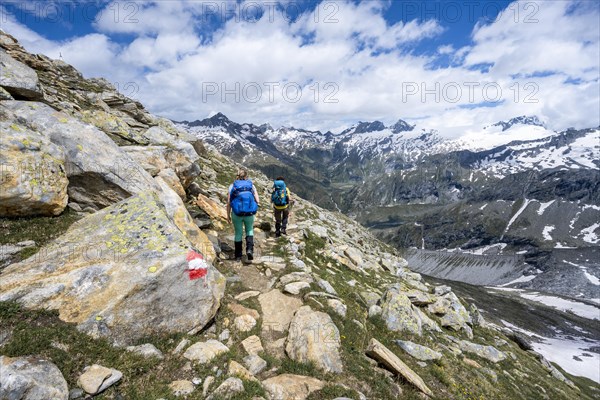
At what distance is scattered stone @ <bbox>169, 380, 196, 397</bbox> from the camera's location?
701 cm

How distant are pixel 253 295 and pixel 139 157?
10.8m

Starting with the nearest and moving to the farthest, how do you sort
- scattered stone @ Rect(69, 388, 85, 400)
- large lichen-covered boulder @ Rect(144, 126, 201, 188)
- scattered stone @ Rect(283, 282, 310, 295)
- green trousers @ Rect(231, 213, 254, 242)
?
scattered stone @ Rect(69, 388, 85, 400) < scattered stone @ Rect(283, 282, 310, 295) < green trousers @ Rect(231, 213, 254, 242) < large lichen-covered boulder @ Rect(144, 126, 201, 188)

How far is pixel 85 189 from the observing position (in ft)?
40.1

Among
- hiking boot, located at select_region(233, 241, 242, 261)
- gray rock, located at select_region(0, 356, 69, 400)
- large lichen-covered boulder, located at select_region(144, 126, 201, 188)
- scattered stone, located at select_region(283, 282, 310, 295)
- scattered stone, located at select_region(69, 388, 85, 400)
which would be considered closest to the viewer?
gray rock, located at select_region(0, 356, 69, 400)

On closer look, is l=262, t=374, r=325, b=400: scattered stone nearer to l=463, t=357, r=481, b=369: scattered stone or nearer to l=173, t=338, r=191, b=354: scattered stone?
l=173, t=338, r=191, b=354: scattered stone

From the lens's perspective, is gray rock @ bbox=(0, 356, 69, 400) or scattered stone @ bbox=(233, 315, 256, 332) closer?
gray rock @ bbox=(0, 356, 69, 400)

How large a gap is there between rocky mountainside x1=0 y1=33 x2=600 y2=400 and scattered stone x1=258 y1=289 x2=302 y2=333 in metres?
0.06

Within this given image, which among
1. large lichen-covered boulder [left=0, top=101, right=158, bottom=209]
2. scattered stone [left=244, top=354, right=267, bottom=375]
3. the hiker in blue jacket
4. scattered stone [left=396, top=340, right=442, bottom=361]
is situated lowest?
scattered stone [left=396, top=340, right=442, bottom=361]

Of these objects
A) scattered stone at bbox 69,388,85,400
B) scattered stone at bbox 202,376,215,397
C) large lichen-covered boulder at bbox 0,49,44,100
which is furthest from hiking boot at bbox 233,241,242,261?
large lichen-covered boulder at bbox 0,49,44,100

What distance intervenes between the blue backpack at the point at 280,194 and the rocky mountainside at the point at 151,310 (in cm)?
419

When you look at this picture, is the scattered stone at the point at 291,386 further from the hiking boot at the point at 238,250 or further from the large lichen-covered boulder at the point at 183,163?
the large lichen-covered boulder at the point at 183,163

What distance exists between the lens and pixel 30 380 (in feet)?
19.2

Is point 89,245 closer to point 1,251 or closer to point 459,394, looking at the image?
point 1,251

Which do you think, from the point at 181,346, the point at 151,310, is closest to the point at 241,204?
the point at 151,310
